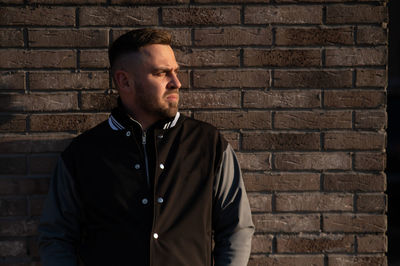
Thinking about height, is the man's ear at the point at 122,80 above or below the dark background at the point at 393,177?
above

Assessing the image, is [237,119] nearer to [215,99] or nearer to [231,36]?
[215,99]

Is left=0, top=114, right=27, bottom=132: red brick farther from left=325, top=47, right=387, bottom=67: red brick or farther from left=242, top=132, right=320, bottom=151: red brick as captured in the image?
left=325, top=47, right=387, bottom=67: red brick

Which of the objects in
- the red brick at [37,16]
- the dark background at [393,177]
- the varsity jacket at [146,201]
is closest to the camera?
the varsity jacket at [146,201]

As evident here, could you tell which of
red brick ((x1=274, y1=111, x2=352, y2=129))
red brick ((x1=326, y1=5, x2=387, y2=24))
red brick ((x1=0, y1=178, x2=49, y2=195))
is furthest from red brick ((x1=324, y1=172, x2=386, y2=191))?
red brick ((x1=0, y1=178, x2=49, y2=195))

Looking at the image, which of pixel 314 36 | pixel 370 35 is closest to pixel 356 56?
pixel 370 35

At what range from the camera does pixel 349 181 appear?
7.40ft

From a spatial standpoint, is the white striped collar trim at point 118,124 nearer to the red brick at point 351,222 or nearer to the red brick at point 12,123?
the red brick at point 12,123

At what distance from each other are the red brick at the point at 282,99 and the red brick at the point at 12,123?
1.15 meters

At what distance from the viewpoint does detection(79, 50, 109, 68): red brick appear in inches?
87.7

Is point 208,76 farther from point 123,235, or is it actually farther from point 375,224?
point 375,224

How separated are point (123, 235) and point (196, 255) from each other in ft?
1.09

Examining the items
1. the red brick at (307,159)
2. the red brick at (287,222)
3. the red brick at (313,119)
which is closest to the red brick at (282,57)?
the red brick at (313,119)

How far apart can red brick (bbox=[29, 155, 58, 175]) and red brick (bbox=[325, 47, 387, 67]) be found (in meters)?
1.51

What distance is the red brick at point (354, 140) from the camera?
225cm
